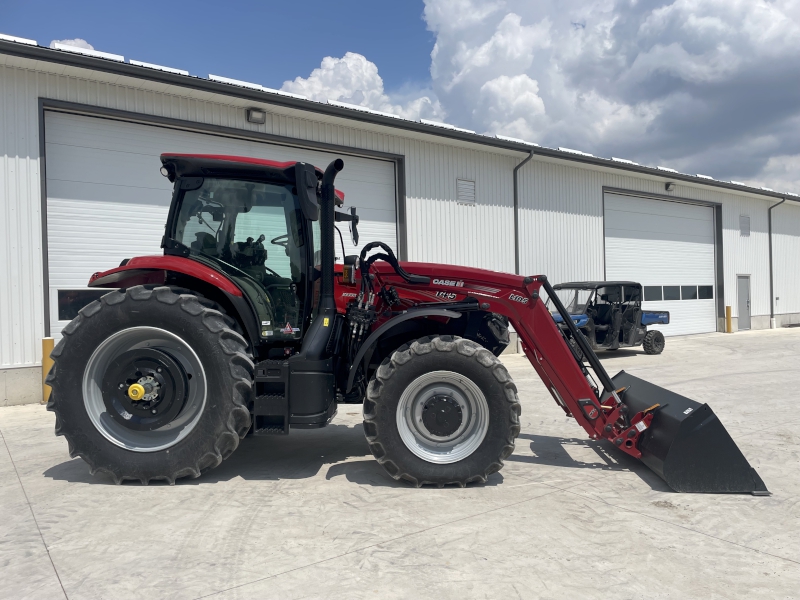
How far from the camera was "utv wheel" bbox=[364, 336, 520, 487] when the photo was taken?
4.36 meters

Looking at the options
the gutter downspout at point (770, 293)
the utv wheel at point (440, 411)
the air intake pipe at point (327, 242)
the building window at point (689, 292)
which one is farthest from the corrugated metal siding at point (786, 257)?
the air intake pipe at point (327, 242)

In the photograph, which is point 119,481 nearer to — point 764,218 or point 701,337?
point 701,337

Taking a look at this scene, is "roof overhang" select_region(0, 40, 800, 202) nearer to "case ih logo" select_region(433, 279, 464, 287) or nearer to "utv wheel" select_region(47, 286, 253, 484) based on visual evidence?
"utv wheel" select_region(47, 286, 253, 484)

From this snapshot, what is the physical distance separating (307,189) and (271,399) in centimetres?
169

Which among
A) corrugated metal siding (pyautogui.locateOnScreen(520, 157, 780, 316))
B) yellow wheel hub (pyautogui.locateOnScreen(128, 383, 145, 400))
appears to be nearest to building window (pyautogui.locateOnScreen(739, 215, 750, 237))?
corrugated metal siding (pyautogui.locateOnScreen(520, 157, 780, 316))

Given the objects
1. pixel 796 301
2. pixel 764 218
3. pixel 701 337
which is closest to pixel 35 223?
pixel 701 337

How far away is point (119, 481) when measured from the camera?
4.43 meters

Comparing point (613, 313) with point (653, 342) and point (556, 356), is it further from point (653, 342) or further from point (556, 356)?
point (556, 356)

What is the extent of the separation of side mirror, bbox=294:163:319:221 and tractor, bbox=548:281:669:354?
11.2 m

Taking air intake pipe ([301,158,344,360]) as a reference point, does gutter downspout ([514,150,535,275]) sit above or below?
above

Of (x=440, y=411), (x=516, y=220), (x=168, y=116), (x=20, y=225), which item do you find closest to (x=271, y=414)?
(x=440, y=411)

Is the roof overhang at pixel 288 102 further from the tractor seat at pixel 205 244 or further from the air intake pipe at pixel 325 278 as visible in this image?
the air intake pipe at pixel 325 278

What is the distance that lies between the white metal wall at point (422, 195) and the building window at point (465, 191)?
Answer: 143 mm

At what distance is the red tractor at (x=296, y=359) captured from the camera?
172 inches
